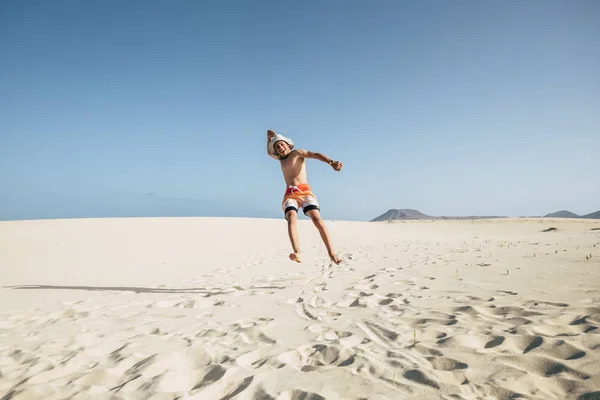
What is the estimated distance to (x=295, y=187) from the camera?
5059 mm

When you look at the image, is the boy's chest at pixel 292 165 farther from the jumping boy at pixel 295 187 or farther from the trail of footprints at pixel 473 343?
the trail of footprints at pixel 473 343

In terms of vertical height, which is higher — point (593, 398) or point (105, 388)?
point (593, 398)

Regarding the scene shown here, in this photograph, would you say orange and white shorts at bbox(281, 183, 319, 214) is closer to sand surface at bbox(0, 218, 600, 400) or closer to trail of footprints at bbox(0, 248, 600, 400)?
sand surface at bbox(0, 218, 600, 400)

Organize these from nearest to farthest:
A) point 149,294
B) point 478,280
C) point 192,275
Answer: point 478,280 → point 149,294 → point 192,275

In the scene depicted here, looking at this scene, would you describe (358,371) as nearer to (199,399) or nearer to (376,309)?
(199,399)

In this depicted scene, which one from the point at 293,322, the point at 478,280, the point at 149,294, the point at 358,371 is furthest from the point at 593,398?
the point at 149,294

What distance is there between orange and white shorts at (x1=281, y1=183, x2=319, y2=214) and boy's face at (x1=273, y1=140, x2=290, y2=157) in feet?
1.97

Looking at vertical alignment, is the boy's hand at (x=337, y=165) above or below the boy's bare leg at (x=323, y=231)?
above

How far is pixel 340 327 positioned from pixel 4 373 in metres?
2.63

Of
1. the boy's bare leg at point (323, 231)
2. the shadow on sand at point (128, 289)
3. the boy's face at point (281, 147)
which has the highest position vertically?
the boy's face at point (281, 147)

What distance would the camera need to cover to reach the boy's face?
5.08m

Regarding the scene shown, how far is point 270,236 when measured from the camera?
56.6 feet

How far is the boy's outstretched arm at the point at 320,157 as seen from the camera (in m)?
4.60

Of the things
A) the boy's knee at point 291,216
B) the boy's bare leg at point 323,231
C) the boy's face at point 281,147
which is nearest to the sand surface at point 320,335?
the boy's bare leg at point 323,231
